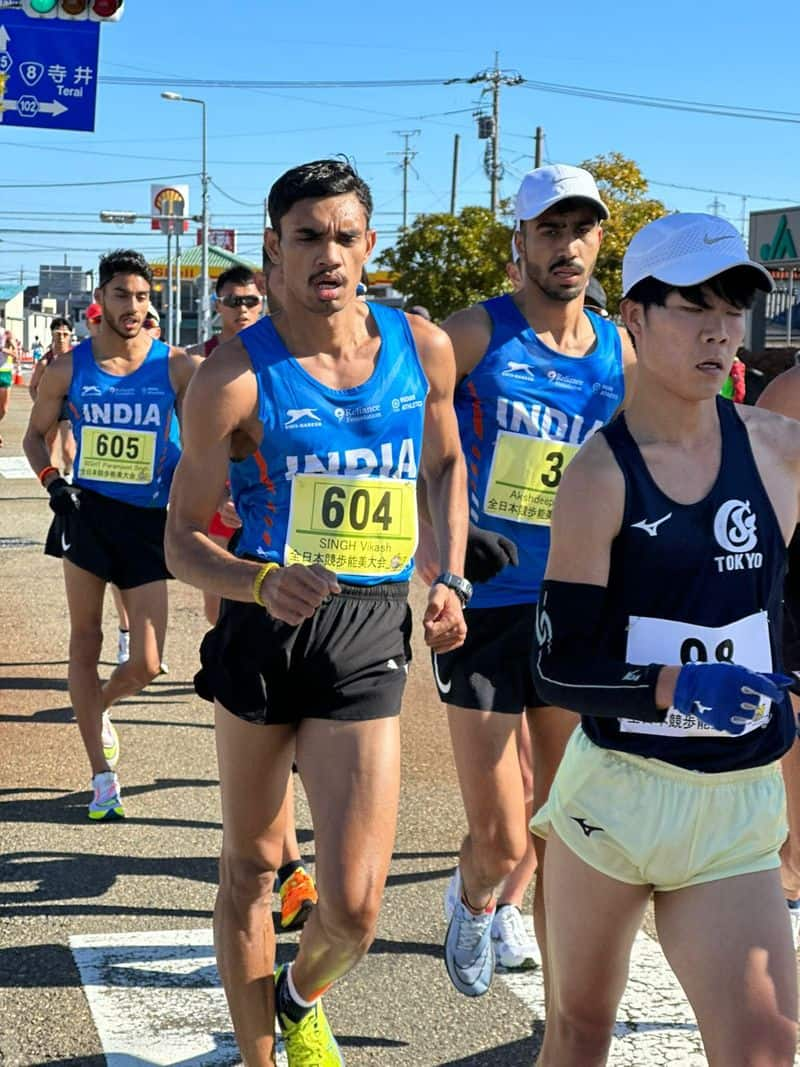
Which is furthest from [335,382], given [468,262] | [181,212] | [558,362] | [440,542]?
[181,212]

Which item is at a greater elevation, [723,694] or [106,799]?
[723,694]

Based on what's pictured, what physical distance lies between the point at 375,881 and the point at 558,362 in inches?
69.1

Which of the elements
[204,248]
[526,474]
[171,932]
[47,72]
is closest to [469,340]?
[526,474]

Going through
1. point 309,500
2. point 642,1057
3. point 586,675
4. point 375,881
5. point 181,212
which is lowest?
point 642,1057

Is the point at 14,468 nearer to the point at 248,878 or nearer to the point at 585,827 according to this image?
the point at 248,878

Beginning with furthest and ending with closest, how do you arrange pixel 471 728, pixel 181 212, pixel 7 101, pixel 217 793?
1. pixel 181 212
2. pixel 7 101
3. pixel 217 793
4. pixel 471 728

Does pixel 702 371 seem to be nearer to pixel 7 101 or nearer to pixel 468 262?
pixel 7 101

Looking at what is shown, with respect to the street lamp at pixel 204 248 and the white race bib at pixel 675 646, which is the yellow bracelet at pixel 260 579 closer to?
the white race bib at pixel 675 646

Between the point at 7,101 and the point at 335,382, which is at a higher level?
the point at 7,101

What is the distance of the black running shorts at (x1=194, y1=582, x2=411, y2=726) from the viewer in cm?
364

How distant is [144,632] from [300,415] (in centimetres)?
305

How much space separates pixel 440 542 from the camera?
4137mm

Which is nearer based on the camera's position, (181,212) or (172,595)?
(172,595)

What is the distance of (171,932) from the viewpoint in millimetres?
5012
